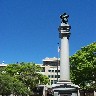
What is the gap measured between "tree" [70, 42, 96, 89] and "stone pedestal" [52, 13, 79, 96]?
2288 cm

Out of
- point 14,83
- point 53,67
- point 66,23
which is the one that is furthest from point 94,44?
point 53,67

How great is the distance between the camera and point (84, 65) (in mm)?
60312

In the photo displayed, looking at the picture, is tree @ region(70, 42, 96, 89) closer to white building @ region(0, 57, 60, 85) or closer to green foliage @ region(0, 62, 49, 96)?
green foliage @ region(0, 62, 49, 96)

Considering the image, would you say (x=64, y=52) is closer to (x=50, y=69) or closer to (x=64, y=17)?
(x=64, y=17)

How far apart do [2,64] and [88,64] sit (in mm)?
67662


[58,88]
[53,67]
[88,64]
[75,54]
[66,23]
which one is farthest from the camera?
[53,67]

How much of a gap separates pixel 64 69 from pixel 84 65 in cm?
2445

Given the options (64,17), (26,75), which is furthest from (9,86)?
(64,17)

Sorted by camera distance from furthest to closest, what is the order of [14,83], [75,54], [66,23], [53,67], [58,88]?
[53,67]
[14,83]
[75,54]
[66,23]
[58,88]

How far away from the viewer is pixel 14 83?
73.3 metres

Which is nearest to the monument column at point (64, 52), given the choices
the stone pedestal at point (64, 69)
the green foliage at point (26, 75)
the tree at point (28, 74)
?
the stone pedestal at point (64, 69)

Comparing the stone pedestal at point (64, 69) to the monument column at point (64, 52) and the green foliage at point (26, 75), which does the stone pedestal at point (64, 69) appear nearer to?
the monument column at point (64, 52)

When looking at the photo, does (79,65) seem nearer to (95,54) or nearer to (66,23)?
(95,54)

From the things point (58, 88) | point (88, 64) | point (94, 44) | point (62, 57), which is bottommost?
point (58, 88)
